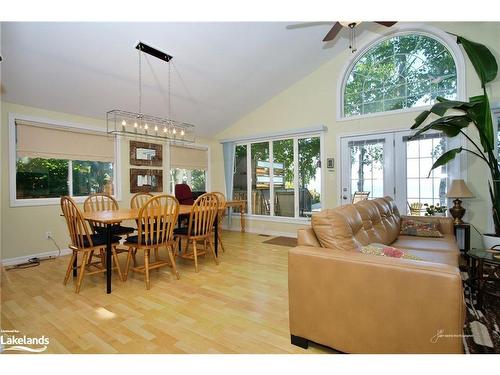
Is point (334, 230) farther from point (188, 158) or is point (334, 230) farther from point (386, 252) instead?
point (188, 158)

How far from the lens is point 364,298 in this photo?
1.40m

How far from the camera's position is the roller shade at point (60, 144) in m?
3.63

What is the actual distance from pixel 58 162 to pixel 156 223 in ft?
7.86

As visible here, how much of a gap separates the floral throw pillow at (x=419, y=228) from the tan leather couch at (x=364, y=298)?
6.16 feet

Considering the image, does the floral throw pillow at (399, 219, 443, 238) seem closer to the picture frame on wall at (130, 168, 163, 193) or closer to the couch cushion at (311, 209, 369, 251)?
the couch cushion at (311, 209, 369, 251)

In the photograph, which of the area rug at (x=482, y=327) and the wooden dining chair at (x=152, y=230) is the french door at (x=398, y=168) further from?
the wooden dining chair at (x=152, y=230)

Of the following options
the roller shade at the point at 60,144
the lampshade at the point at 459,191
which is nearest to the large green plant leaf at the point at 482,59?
the lampshade at the point at 459,191

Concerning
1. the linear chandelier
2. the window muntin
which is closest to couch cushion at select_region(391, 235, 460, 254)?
the window muntin

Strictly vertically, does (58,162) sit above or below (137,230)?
above

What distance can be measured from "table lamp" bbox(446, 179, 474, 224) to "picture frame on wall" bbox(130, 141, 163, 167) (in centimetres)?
498

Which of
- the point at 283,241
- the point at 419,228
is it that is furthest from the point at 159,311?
the point at 419,228

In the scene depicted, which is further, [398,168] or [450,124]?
[398,168]

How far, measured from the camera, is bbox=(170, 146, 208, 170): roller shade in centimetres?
564
